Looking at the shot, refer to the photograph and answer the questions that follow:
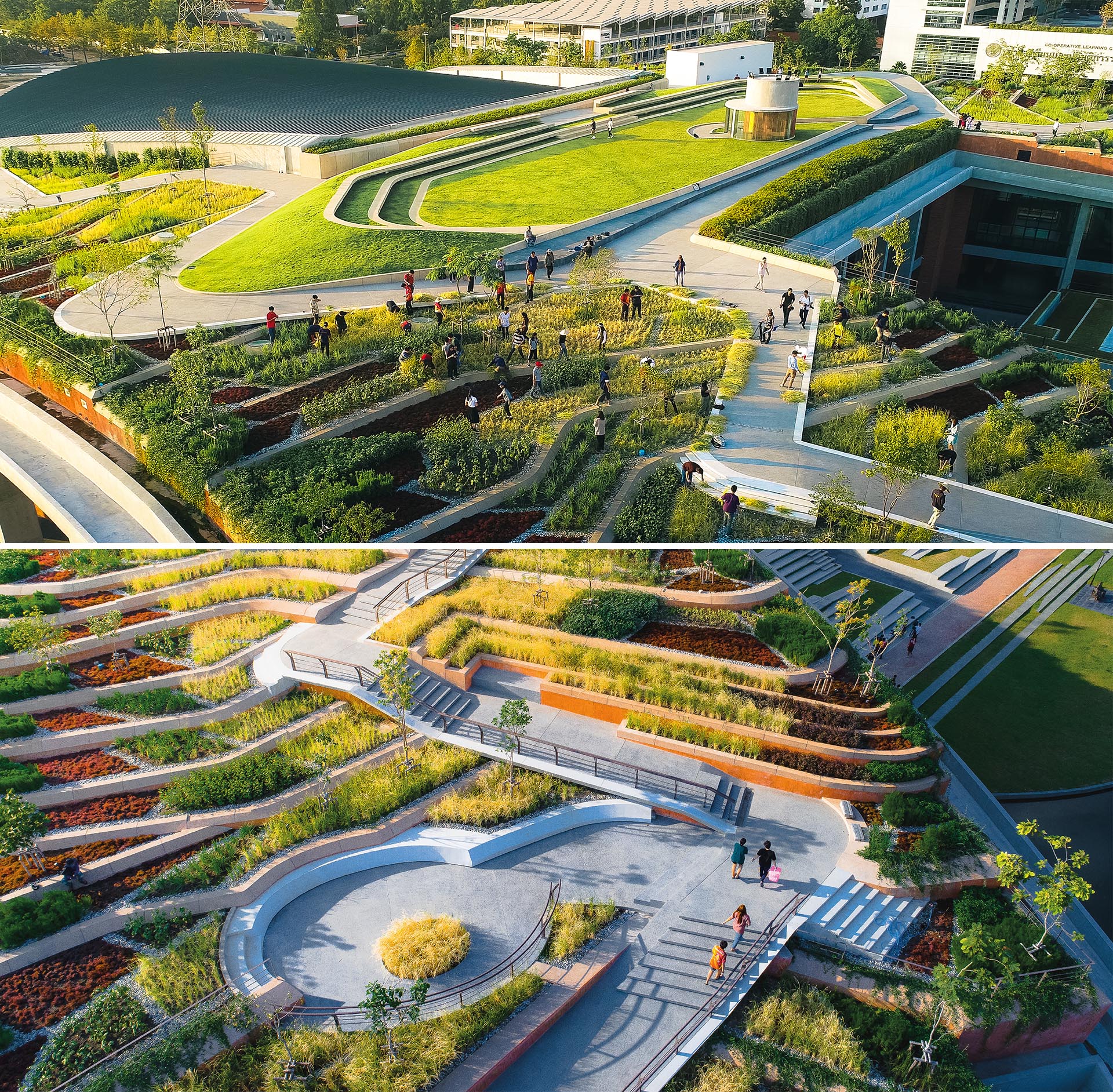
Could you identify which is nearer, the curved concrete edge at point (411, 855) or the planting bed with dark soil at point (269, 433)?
the curved concrete edge at point (411, 855)

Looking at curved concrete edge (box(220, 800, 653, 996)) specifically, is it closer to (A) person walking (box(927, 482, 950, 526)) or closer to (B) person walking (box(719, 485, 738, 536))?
(B) person walking (box(719, 485, 738, 536))

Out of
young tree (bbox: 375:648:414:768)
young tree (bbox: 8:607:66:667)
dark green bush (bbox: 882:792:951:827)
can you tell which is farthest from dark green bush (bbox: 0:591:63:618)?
dark green bush (bbox: 882:792:951:827)

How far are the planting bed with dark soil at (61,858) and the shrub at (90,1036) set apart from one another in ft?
9.11

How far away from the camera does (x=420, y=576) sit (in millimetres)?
23422

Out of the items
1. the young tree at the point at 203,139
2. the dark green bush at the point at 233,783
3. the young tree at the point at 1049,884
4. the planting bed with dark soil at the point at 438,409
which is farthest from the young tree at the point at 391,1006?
the young tree at the point at 203,139

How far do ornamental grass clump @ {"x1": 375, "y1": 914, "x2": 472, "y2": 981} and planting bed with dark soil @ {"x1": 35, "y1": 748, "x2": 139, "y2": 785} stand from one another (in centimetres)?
600

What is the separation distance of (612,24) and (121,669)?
271ft

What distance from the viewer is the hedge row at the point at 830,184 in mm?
36688

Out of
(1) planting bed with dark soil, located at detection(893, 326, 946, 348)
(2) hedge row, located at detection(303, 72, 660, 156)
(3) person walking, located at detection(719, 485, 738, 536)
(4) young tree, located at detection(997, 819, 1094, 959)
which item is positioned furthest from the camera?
(2) hedge row, located at detection(303, 72, 660, 156)

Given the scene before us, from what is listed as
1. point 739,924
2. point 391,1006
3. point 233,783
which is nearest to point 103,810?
point 233,783

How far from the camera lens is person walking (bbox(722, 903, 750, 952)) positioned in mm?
15016

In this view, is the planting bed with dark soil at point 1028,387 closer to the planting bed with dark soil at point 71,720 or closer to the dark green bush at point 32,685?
the planting bed with dark soil at point 71,720

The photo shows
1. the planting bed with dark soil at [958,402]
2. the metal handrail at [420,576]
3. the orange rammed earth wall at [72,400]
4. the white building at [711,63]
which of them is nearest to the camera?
the metal handrail at [420,576]

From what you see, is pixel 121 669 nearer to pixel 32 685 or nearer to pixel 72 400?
pixel 32 685
